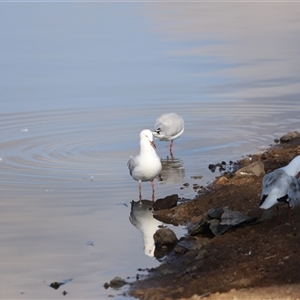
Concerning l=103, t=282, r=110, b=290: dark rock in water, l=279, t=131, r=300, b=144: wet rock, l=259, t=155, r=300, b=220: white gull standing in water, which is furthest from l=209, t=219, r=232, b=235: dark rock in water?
l=279, t=131, r=300, b=144: wet rock

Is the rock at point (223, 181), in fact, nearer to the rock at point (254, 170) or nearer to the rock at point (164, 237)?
the rock at point (254, 170)

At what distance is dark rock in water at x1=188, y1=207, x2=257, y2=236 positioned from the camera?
1014cm

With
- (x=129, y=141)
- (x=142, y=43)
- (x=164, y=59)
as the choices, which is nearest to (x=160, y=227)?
(x=129, y=141)

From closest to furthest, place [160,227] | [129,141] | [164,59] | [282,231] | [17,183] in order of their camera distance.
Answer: [282,231] < [160,227] < [17,183] < [129,141] < [164,59]

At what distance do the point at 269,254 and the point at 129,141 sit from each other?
7.47m

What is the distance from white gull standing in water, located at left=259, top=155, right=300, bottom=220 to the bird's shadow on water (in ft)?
4.31

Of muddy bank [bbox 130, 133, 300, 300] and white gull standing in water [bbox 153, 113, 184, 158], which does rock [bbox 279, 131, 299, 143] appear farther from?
muddy bank [bbox 130, 133, 300, 300]

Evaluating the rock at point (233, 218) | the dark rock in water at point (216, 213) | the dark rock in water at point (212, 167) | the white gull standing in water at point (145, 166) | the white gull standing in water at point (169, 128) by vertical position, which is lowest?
the rock at point (233, 218)

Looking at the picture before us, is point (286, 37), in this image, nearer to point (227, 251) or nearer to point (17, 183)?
point (17, 183)

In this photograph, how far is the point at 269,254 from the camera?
9062 mm

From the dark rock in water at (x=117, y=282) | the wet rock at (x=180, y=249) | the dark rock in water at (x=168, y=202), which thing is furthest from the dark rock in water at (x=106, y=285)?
the dark rock in water at (x=168, y=202)

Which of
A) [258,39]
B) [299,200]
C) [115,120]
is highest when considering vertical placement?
[258,39]

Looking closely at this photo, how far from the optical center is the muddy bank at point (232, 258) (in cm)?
821

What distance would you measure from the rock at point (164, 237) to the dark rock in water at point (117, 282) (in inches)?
48.8
